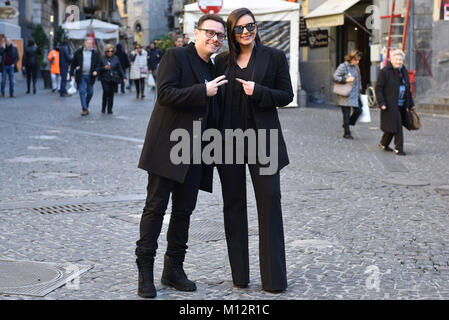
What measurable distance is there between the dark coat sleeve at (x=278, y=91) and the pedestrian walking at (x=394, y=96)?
7.88 meters

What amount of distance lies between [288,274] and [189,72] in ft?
4.95

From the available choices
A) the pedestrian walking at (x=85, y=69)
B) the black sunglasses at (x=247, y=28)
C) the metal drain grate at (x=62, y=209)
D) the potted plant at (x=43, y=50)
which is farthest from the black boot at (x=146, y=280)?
the potted plant at (x=43, y=50)

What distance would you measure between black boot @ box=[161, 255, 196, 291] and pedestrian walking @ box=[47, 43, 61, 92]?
86.1 feet

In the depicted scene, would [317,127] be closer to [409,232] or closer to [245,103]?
[409,232]

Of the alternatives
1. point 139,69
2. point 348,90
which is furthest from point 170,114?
point 139,69

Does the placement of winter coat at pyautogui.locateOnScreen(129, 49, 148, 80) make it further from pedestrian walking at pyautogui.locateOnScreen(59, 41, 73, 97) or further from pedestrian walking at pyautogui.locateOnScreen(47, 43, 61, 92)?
pedestrian walking at pyautogui.locateOnScreen(47, 43, 61, 92)

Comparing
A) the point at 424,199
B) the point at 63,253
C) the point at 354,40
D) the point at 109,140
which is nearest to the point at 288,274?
the point at 63,253

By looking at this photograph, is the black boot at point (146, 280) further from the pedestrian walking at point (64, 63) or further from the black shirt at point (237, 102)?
the pedestrian walking at point (64, 63)

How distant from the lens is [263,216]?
5.06 m

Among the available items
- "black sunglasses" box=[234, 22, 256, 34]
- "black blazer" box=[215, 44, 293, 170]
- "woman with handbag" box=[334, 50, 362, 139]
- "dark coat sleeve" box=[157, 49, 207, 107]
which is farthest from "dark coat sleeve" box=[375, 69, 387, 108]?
"dark coat sleeve" box=[157, 49, 207, 107]

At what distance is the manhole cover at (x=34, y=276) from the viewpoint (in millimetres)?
4988

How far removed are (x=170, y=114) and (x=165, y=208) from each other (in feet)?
1.78

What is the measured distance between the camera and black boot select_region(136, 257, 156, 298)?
16.1 feet

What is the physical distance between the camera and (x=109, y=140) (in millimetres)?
14000
